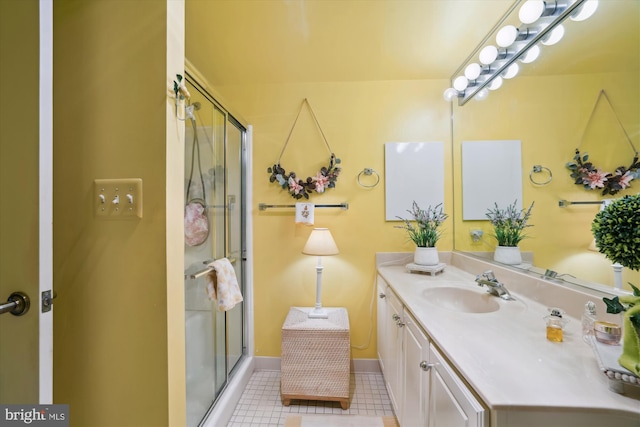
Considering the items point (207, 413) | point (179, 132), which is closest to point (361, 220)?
point (179, 132)

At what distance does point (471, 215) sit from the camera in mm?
1738

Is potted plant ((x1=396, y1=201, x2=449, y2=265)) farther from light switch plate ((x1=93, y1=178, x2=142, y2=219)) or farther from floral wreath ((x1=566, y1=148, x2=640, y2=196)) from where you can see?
light switch plate ((x1=93, y1=178, x2=142, y2=219))

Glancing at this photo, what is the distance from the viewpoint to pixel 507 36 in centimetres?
129

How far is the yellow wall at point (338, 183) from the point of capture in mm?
1868

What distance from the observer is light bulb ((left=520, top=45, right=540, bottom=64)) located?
1.23 metres

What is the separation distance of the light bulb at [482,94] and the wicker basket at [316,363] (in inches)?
69.2

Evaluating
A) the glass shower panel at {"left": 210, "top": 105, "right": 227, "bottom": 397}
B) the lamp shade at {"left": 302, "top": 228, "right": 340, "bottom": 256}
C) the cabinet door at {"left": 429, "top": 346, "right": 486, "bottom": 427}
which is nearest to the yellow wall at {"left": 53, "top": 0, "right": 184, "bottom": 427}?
the glass shower panel at {"left": 210, "top": 105, "right": 227, "bottom": 397}

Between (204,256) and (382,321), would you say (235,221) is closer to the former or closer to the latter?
(204,256)

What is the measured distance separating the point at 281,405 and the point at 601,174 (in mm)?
2008

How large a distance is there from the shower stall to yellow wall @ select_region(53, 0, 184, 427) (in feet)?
1.07

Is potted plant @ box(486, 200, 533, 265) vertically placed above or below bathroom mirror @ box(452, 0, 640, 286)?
below

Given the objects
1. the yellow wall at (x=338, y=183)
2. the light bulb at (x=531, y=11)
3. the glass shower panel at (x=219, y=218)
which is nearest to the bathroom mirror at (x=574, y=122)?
the light bulb at (x=531, y=11)
